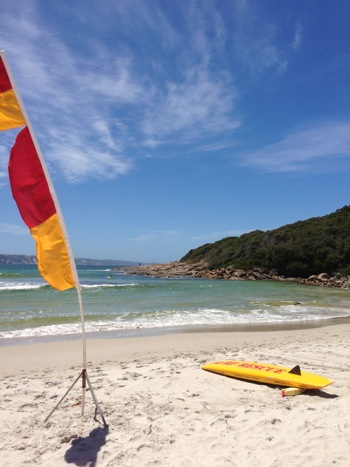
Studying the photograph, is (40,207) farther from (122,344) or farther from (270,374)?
(122,344)

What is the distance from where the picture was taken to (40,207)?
429 cm

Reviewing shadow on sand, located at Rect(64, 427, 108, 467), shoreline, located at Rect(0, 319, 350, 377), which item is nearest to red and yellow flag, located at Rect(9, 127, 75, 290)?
shadow on sand, located at Rect(64, 427, 108, 467)

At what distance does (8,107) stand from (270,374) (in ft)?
18.2

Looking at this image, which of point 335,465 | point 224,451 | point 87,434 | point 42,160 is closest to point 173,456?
point 224,451

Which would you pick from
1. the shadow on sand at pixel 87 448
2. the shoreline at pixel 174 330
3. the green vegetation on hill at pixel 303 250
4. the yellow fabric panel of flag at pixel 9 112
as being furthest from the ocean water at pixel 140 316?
the green vegetation on hill at pixel 303 250

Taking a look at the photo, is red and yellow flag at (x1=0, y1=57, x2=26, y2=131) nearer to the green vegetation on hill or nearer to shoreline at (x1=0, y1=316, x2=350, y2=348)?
shoreline at (x1=0, y1=316, x2=350, y2=348)

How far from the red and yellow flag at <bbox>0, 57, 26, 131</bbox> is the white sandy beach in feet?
11.4

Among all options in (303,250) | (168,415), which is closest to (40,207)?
(168,415)

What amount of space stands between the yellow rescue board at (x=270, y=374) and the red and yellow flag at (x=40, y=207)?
381 centimetres

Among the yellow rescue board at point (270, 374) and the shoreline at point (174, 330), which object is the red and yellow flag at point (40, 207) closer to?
the yellow rescue board at point (270, 374)

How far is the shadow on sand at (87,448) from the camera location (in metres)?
3.80

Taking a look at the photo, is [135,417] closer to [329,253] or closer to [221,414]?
[221,414]

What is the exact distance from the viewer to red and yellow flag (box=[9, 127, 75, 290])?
4270 millimetres

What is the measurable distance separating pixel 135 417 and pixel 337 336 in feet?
30.1
